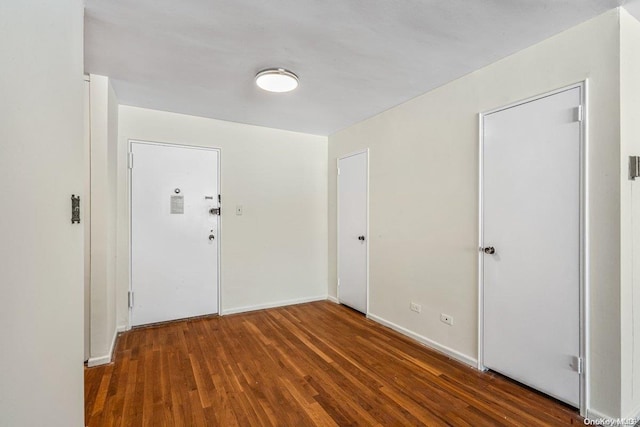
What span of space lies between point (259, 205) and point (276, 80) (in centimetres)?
181

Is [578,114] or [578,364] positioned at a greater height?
[578,114]

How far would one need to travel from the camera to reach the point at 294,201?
4.14 meters

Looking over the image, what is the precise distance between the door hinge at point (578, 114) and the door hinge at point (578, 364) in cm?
147

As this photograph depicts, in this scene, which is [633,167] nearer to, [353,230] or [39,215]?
[353,230]

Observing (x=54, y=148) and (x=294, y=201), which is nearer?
(x=54, y=148)

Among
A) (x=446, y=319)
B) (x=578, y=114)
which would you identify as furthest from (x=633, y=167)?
(x=446, y=319)

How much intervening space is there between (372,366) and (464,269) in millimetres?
1117

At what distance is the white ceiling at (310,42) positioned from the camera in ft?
5.47

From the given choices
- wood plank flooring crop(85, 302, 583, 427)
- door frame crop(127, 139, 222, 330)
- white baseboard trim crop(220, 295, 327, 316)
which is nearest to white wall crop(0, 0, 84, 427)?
wood plank flooring crop(85, 302, 583, 427)

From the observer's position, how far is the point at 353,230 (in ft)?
12.7

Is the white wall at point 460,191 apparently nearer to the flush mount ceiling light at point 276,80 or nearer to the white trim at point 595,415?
the white trim at point 595,415

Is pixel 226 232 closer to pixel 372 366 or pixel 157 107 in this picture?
pixel 157 107

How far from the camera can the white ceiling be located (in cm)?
167

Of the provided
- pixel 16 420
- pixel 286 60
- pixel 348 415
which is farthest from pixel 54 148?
pixel 348 415
